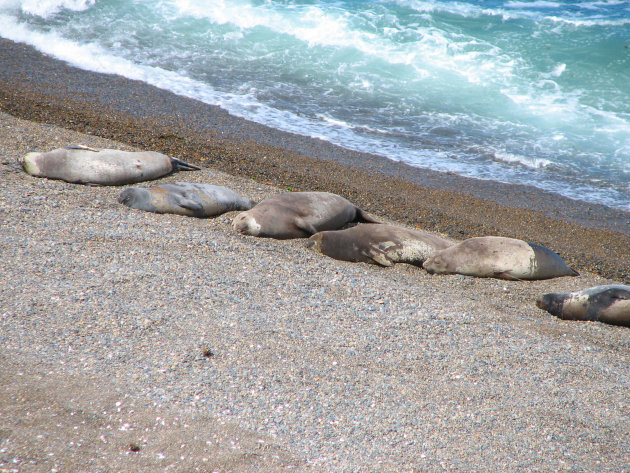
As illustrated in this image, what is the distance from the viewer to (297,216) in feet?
18.7

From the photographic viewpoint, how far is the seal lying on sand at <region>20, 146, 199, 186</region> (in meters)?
5.75

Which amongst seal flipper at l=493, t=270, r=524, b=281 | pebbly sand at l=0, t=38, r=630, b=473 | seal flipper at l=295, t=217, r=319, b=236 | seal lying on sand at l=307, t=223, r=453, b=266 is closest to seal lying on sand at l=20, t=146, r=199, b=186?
pebbly sand at l=0, t=38, r=630, b=473

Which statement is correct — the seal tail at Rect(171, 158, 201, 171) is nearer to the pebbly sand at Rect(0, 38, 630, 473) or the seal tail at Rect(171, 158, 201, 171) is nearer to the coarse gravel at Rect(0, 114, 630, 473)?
the pebbly sand at Rect(0, 38, 630, 473)

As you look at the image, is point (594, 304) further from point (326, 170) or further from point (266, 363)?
point (326, 170)

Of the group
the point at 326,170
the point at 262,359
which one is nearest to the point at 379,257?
the point at 262,359

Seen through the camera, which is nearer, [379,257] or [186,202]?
[379,257]

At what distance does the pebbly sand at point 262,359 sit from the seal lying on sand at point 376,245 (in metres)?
0.16

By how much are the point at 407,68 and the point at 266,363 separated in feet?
34.1

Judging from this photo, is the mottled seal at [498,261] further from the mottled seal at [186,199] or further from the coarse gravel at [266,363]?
the mottled seal at [186,199]

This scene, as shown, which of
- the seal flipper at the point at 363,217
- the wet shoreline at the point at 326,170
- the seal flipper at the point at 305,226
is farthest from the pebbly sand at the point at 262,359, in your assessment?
the wet shoreline at the point at 326,170

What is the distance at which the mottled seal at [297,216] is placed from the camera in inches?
213

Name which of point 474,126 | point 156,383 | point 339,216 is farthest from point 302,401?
point 474,126

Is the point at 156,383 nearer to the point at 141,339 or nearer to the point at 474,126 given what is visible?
the point at 141,339

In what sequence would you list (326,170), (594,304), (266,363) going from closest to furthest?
(266,363), (594,304), (326,170)
